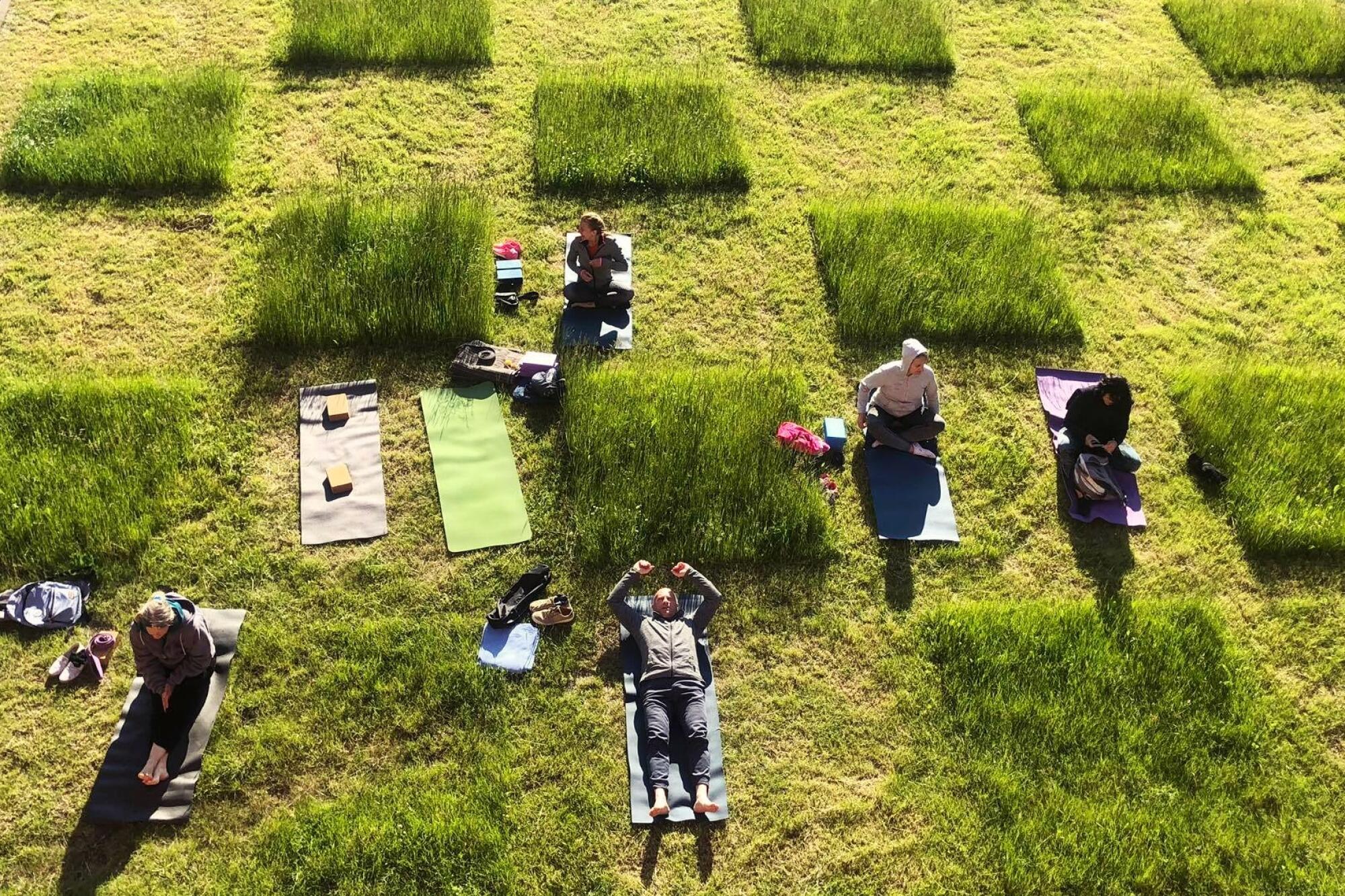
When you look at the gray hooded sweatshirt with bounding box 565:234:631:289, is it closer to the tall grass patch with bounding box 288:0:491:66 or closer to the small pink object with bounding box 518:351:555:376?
the small pink object with bounding box 518:351:555:376

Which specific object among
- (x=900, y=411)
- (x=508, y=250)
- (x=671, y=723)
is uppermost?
(x=508, y=250)

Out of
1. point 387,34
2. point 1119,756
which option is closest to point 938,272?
point 1119,756

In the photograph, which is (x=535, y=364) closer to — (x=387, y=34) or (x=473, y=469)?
(x=473, y=469)

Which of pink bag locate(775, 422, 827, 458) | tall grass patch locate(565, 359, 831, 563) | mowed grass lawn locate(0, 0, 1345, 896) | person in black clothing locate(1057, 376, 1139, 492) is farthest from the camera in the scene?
pink bag locate(775, 422, 827, 458)

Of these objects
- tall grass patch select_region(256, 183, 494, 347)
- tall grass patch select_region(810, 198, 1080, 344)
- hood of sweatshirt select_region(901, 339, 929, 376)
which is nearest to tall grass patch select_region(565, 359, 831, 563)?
hood of sweatshirt select_region(901, 339, 929, 376)

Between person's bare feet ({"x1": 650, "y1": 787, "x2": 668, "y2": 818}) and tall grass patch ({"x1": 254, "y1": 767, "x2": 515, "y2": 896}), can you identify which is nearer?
tall grass patch ({"x1": 254, "y1": 767, "x2": 515, "y2": 896})

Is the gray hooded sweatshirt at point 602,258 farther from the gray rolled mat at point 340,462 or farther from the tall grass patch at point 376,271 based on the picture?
the gray rolled mat at point 340,462
